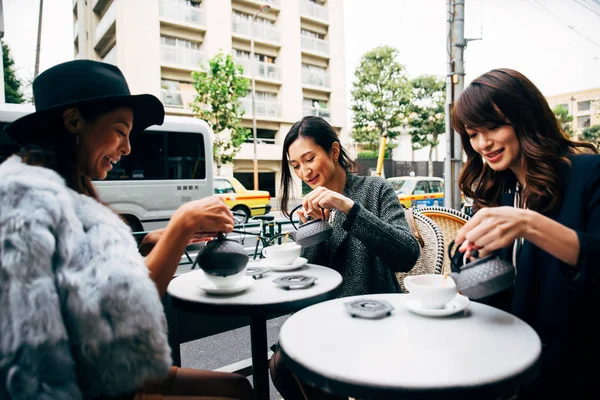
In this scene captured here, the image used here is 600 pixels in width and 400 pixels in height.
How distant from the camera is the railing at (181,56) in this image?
20.3 meters

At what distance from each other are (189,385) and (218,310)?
0.27 m

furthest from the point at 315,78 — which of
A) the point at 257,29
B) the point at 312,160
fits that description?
the point at 312,160

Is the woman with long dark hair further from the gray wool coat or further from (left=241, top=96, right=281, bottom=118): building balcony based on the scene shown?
(left=241, top=96, right=281, bottom=118): building balcony

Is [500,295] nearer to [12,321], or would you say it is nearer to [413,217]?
[413,217]

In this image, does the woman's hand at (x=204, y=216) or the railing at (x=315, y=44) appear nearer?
the woman's hand at (x=204, y=216)

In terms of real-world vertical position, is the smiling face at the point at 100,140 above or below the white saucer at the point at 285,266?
above

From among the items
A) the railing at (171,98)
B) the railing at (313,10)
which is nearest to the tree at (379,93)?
the railing at (313,10)

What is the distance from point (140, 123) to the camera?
1.62 m

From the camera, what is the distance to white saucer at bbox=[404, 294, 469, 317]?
3.78 ft

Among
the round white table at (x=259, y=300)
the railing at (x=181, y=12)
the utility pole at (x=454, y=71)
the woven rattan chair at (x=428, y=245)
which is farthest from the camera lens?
the railing at (x=181, y=12)

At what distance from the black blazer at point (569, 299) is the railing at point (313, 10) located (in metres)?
27.6

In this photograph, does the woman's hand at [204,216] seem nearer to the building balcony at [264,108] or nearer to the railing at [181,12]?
the railing at [181,12]

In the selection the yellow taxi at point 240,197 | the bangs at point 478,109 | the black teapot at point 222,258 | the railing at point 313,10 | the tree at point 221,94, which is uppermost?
the railing at point 313,10

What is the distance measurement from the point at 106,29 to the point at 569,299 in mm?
24755
